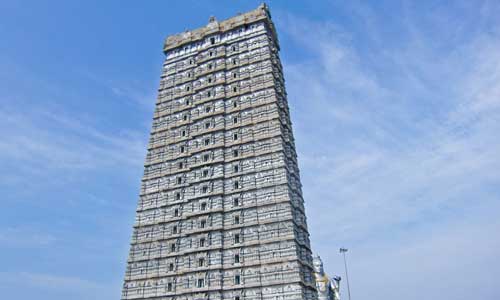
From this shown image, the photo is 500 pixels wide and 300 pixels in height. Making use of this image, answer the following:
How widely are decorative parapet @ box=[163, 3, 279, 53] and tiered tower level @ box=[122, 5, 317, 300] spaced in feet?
0.59

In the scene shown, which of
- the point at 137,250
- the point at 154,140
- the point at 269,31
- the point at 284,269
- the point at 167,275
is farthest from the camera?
the point at 269,31

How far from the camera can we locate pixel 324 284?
58344 millimetres

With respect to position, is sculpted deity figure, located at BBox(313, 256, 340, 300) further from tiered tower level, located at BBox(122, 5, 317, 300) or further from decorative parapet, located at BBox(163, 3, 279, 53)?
decorative parapet, located at BBox(163, 3, 279, 53)

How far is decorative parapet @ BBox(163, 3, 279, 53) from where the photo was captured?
1950 inches

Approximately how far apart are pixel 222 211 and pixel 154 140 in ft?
45.9

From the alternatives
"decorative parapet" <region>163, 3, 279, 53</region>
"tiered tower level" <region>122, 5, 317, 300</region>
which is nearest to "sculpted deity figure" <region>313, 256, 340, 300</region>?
"tiered tower level" <region>122, 5, 317, 300</region>

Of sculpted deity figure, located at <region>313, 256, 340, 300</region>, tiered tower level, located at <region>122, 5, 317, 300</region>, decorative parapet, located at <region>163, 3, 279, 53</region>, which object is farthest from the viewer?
sculpted deity figure, located at <region>313, 256, 340, 300</region>

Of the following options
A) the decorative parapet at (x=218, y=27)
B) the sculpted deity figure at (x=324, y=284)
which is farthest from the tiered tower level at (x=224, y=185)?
the sculpted deity figure at (x=324, y=284)

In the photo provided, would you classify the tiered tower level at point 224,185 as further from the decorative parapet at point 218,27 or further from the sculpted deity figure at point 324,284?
the sculpted deity figure at point 324,284

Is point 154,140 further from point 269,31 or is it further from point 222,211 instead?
point 269,31

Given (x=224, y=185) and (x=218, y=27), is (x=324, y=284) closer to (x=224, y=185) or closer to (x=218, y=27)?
(x=224, y=185)

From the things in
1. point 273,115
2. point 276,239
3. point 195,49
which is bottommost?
point 276,239

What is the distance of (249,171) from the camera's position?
128 ft

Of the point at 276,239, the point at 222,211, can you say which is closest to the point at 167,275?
the point at 222,211
